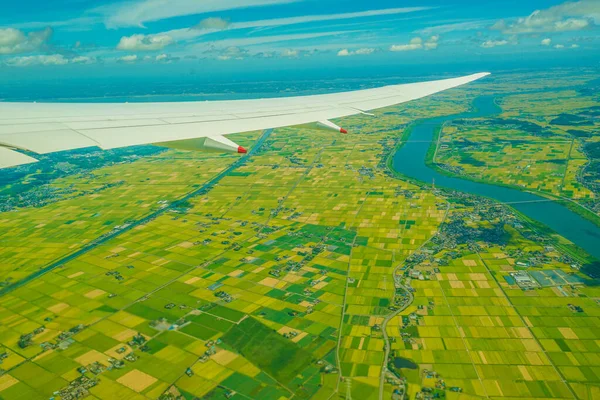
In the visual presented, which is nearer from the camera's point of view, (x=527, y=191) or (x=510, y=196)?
(x=510, y=196)

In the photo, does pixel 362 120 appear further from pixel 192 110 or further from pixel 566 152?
pixel 192 110

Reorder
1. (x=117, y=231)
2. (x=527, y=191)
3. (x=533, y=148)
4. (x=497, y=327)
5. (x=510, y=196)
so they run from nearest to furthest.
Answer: (x=497, y=327)
(x=117, y=231)
(x=510, y=196)
(x=527, y=191)
(x=533, y=148)

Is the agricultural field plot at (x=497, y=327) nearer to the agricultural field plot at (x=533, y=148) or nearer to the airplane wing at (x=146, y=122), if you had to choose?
the airplane wing at (x=146, y=122)

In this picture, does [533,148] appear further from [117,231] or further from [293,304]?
[117,231]

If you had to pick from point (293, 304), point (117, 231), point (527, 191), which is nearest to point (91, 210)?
point (117, 231)

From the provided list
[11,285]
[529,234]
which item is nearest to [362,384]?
[529,234]

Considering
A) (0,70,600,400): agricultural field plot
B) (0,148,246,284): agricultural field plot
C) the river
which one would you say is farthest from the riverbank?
(0,148,246,284): agricultural field plot

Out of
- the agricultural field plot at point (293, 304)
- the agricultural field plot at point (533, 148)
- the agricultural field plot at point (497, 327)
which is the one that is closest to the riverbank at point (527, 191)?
the agricultural field plot at point (533, 148)
